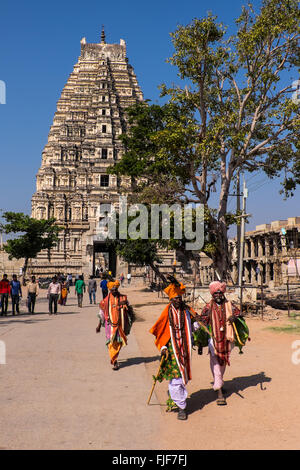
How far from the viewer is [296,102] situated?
50.9 feet

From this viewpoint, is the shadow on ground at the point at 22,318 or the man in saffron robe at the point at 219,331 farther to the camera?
the shadow on ground at the point at 22,318

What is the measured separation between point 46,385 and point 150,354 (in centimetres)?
320

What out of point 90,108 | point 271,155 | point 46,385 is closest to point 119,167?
point 271,155

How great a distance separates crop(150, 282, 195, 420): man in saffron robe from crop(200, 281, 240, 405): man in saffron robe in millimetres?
380

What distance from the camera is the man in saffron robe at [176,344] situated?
544 centimetres

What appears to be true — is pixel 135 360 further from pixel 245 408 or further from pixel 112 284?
pixel 245 408

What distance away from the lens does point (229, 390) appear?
6555 millimetres

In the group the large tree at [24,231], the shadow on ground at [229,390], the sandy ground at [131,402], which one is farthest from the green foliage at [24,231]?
the shadow on ground at [229,390]

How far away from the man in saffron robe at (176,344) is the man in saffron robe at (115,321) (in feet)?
7.36

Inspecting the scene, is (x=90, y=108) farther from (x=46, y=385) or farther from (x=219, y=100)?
(x=46, y=385)

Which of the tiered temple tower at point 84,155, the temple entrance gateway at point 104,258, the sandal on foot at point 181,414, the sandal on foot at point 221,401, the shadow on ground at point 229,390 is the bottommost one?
the shadow on ground at point 229,390

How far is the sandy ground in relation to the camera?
4.48 m

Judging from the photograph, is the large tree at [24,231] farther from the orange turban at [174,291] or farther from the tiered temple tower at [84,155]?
the orange turban at [174,291]

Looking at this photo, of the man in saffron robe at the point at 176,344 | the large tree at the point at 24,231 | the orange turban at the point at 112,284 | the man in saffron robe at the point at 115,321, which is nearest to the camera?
the man in saffron robe at the point at 176,344
